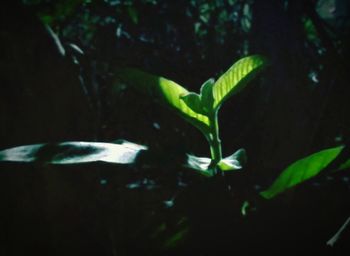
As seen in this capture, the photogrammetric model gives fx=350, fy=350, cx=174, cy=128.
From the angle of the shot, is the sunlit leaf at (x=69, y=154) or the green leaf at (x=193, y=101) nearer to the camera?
the sunlit leaf at (x=69, y=154)

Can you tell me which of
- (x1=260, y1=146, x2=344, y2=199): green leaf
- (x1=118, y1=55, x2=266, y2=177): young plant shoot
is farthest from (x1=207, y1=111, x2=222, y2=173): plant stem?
(x1=260, y1=146, x2=344, y2=199): green leaf

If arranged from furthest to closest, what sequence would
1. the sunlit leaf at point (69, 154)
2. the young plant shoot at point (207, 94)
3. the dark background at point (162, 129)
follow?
the dark background at point (162, 129) → the young plant shoot at point (207, 94) → the sunlit leaf at point (69, 154)

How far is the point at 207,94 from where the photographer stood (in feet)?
2.56

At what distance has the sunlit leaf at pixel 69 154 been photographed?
0.62 m

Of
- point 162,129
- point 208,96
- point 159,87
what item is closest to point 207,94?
point 208,96

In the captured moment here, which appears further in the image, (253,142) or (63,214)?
(253,142)

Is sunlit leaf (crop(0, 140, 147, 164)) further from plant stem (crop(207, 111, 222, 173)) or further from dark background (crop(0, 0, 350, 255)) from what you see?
plant stem (crop(207, 111, 222, 173))

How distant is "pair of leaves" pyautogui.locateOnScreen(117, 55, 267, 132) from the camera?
2.43 feet

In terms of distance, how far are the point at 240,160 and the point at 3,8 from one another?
75 cm

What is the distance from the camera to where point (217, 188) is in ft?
2.65

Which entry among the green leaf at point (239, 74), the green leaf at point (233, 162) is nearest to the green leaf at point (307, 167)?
the green leaf at point (233, 162)

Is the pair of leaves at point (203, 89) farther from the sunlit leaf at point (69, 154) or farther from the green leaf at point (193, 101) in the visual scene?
the sunlit leaf at point (69, 154)

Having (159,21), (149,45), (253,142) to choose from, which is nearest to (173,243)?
(253,142)

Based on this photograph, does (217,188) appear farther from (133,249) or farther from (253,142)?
(253,142)
